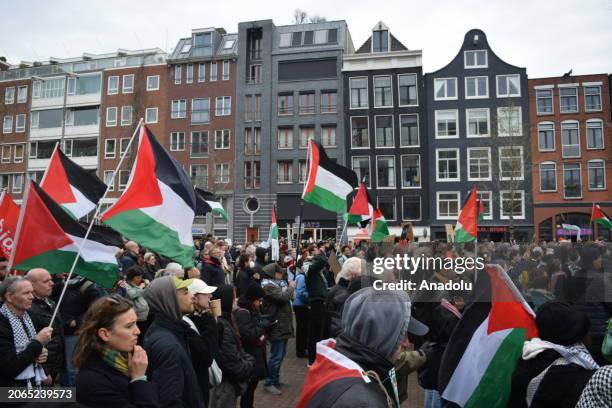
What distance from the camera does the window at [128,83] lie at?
46.1m

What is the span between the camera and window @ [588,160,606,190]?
36.3 m

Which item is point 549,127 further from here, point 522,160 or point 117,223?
point 117,223

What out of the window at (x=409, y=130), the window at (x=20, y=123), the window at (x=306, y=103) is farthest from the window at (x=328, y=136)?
the window at (x=20, y=123)

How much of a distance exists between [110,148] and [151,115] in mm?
5264

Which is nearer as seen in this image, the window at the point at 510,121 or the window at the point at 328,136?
the window at the point at 510,121

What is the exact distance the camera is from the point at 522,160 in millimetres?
35031

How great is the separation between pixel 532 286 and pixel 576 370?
2864 mm

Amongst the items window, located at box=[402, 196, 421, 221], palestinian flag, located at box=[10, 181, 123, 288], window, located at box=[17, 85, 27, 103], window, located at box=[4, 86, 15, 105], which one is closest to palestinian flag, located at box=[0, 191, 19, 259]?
palestinian flag, located at box=[10, 181, 123, 288]

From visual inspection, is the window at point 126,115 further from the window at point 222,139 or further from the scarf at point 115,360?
the scarf at point 115,360

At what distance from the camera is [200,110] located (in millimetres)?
43906

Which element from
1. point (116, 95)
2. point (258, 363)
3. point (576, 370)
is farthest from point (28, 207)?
point (116, 95)

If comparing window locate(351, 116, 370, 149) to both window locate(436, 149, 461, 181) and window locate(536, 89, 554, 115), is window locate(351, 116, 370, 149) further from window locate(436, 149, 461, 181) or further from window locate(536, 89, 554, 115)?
window locate(536, 89, 554, 115)

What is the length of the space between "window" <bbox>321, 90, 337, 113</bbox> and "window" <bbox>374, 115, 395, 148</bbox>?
13.0ft

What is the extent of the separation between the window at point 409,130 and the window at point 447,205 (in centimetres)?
483
